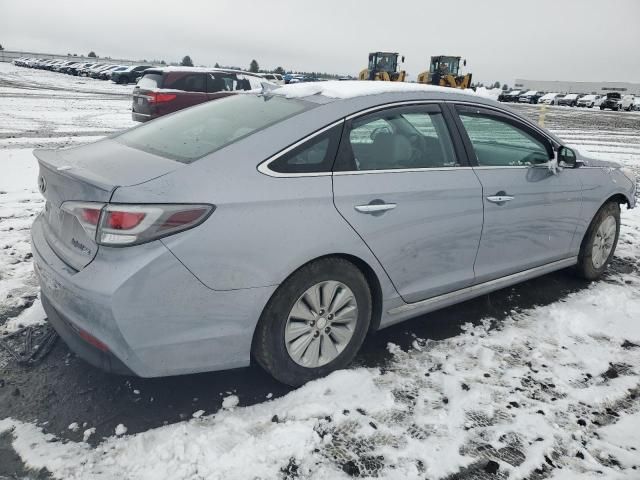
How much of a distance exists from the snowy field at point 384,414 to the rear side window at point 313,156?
3.89 ft

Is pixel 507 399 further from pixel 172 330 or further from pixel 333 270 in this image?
pixel 172 330

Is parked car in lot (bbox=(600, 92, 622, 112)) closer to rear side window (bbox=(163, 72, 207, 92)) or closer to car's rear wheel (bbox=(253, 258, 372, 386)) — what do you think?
rear side window (bbox=(163, 72, 207, 92))

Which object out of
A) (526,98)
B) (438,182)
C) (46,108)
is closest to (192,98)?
(46,108)

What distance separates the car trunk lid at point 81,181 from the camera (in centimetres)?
234

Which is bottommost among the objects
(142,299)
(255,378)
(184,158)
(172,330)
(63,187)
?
(255,378)

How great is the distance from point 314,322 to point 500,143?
2198 mm

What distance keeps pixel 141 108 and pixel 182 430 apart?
1128cm

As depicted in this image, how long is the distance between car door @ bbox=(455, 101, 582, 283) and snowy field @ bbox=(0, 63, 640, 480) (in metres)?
0.53

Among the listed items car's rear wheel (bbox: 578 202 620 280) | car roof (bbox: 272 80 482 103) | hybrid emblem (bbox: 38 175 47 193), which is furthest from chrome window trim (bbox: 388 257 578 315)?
hybrid emblem (bbox: 38 175 47 193)

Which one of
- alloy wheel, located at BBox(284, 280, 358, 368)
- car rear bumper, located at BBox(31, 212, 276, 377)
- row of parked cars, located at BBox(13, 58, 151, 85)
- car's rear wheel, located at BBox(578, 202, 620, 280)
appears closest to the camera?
car rear bumper, located at BBox(31, 212, 276, 377)

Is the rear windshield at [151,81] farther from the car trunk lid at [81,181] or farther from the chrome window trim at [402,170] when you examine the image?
the chrome window trim at [402,170]

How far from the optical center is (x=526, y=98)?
5459 cm

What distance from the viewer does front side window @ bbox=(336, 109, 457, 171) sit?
113 inches

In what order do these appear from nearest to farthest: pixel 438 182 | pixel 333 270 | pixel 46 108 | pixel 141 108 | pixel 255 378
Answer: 1. pixel 333 270
2. pixel 255 378
3. pixel 438 182
4. pixel 141 108
5. pixel 46 108
